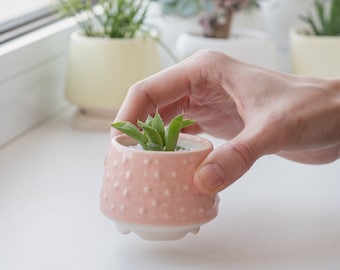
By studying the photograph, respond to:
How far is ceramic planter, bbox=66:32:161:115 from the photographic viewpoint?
54.1 inches

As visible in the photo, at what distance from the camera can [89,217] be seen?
3.29ft

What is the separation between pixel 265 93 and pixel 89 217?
0.23 m

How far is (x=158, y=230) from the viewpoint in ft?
2.80

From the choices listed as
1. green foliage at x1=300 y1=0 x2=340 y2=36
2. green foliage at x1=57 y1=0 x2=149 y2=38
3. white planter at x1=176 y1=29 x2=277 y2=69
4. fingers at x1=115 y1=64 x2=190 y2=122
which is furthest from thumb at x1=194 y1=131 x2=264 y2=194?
green foliage at x1=300 y1=0 x2=340 y2=36

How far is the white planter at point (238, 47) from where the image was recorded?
154cm

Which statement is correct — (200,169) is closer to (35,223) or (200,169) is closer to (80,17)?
(35,223)

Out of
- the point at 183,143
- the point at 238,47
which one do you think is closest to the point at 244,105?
the point at 183,143

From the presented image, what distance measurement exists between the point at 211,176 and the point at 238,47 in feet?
2.39

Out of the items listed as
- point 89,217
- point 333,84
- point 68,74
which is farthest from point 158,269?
point 68,74

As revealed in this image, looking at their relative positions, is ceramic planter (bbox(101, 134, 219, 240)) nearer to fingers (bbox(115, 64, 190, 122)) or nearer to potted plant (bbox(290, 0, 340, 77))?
fingers (bbox(115, 64, 190, 122))

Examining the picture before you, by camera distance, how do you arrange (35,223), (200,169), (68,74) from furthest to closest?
(68,74), (35,223), (200,169)

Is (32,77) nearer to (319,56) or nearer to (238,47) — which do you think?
(238,47)

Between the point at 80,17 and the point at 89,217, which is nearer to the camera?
the point at 89,217

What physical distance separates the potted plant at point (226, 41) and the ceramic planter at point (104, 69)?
0.59ft
